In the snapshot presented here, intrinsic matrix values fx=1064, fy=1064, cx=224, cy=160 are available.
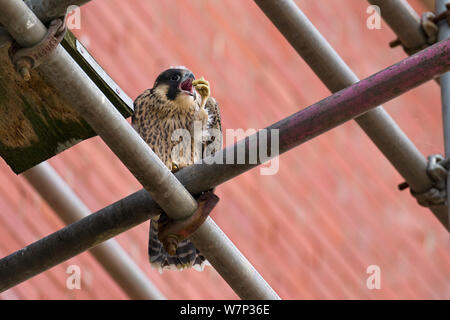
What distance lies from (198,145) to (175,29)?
5.67 feet

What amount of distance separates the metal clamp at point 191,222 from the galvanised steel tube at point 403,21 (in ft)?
5.53

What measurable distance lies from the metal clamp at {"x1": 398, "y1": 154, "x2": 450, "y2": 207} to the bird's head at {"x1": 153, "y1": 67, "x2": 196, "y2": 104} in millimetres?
1075

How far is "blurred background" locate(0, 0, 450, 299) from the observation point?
572 centimetres

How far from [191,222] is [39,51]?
0.65m

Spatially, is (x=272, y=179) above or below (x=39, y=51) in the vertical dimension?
below

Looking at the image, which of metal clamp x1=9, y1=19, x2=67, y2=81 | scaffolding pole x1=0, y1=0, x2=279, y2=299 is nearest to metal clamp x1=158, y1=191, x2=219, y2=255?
scaffolding pole x1=0, y1=0, x2=279, y2=299

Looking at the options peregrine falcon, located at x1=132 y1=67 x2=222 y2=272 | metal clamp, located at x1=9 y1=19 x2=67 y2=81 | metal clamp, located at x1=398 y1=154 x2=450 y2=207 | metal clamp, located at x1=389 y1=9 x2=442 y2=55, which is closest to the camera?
metal clamp, located at x1=9 y1=19 x2=67 y2=81

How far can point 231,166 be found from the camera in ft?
9.46

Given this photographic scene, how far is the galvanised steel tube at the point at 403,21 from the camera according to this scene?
436 cm

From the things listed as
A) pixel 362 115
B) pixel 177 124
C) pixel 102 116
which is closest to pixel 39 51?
pixel 102 116

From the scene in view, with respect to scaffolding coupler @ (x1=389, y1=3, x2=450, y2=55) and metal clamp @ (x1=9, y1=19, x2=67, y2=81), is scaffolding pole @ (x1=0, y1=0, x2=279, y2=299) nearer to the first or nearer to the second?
metal clamp @ (x1=9, y1=19, x2=67, y2=81)

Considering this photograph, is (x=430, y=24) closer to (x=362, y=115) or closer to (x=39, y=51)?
(x=362, y=115)

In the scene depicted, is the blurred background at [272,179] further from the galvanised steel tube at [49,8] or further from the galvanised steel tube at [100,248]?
the galvanised steel tube at [49,8]

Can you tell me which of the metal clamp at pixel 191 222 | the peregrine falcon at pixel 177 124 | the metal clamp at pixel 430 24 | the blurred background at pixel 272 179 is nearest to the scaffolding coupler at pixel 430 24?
the metal clamp at pixel 430 24
